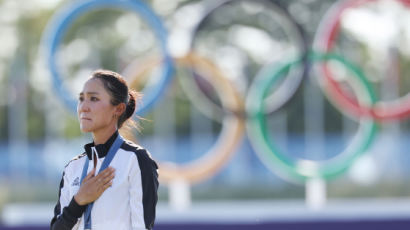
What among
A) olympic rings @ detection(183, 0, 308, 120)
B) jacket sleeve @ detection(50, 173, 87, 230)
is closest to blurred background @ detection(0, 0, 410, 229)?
olympic rings @ detection(183, 0, 308, 120)

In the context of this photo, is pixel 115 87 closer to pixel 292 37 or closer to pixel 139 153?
pixel 139 153

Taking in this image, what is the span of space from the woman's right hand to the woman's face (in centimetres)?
20

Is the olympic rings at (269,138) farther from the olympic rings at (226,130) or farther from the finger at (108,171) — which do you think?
the finger at (108,171)

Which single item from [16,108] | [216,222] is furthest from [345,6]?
[16,108]

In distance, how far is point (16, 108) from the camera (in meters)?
30.3

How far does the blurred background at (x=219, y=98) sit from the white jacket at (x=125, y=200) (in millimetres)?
7472

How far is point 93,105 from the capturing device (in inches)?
146

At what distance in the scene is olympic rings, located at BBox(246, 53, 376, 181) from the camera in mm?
12695

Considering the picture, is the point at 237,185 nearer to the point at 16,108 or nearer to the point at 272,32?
the point at 272,32

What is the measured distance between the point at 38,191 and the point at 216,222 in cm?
1389

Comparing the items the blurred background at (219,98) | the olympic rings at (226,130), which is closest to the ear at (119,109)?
the blurred background at (219,98)

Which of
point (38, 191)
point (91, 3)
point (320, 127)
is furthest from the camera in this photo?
point (320, 127)

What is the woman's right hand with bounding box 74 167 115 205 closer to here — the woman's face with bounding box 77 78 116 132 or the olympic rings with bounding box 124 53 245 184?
the woman's face with bounding box 77 78 116 132

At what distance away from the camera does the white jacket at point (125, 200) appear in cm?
362
